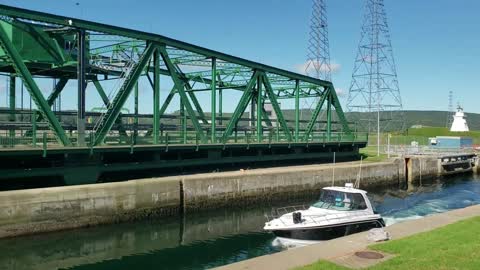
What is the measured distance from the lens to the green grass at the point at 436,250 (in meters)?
12.3

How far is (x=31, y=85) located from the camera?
26.1 meters

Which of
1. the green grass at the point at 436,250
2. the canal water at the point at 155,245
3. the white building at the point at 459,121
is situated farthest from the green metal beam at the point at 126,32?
the white building at the point at 459,121

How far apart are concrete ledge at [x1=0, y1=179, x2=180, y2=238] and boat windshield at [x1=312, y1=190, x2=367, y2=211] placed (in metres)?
10.2

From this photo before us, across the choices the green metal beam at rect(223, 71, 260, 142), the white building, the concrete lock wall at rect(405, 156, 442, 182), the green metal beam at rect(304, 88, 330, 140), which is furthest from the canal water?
the white building

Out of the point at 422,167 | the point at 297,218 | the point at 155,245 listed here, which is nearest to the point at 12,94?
the point at 155,245

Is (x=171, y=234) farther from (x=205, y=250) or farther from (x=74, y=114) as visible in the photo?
(x=74, y=114)

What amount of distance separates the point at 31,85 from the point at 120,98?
21.5 ft

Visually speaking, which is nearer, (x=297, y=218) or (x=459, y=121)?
(x=297, y=218)

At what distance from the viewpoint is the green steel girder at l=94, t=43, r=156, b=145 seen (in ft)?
98.2

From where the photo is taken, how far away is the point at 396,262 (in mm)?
12742

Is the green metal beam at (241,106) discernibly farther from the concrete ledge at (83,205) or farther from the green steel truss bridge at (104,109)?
the concrete ledge at (83,205)

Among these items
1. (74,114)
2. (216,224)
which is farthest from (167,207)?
(74,114)

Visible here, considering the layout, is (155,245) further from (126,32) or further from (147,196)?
(126,32)

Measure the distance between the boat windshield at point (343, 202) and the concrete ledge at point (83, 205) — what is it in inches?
400
